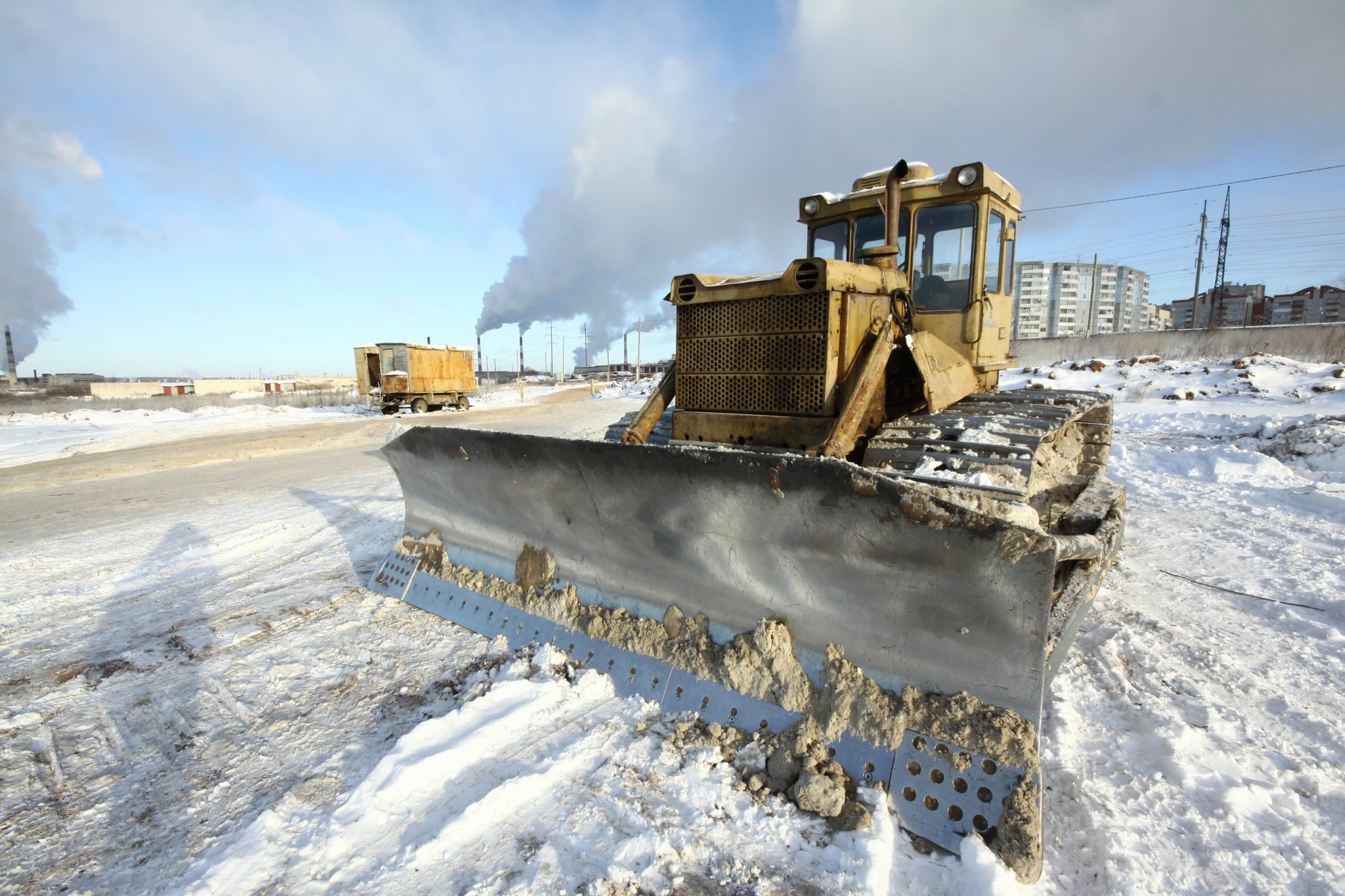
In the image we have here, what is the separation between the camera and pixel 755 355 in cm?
335

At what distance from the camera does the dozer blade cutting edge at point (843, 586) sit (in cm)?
193

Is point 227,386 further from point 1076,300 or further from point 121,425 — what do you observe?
point 1076,300

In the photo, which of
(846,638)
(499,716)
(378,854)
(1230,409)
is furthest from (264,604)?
(1230,409)

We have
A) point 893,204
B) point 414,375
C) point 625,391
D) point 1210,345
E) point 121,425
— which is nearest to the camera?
point 893,204

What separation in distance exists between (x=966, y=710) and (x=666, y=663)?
122 cm

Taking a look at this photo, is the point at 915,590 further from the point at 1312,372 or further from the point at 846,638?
the point at 1312,372

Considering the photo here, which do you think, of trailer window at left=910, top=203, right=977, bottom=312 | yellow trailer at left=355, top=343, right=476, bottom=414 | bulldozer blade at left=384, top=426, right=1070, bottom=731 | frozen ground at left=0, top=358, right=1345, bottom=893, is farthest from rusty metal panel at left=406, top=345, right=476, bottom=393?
trailer window at left=910, top=203, right=977, bottom=312

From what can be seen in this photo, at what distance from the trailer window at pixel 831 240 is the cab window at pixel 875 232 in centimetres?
8

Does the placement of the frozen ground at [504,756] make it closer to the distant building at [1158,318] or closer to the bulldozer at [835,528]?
the bulldozer at [835,528]

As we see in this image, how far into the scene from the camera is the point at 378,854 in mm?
1823

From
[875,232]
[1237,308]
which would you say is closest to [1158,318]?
[1237,308]

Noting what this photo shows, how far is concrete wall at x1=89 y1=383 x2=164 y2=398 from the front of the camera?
3825cm

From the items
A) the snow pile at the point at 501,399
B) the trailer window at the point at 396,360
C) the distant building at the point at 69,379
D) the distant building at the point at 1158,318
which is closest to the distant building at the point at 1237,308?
the distant building at the point at 1158,318

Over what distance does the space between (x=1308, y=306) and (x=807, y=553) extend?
8675cm
